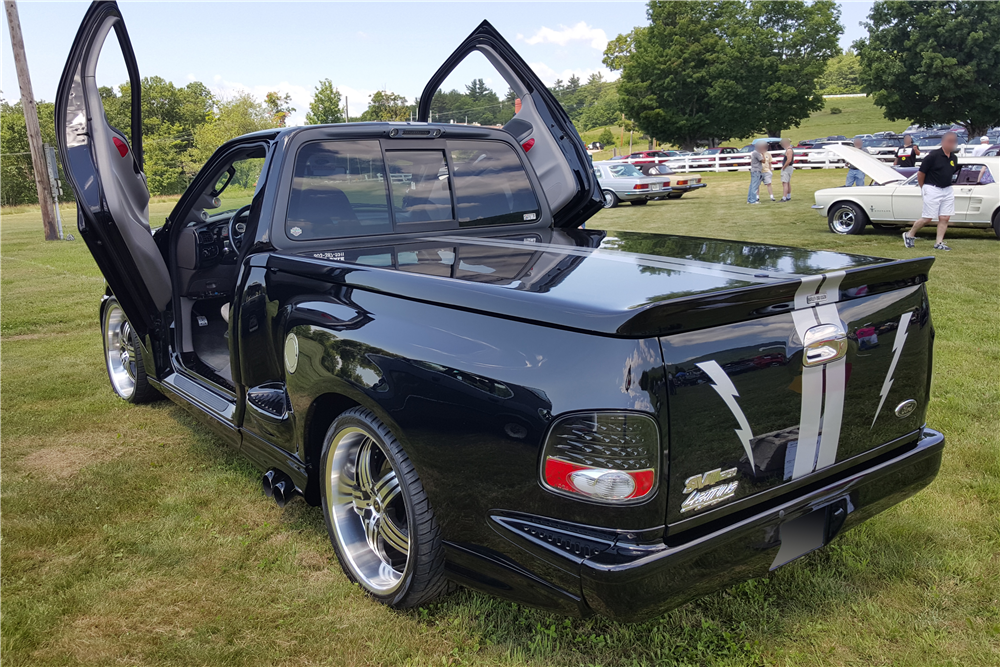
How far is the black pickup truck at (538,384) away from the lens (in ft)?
6.25

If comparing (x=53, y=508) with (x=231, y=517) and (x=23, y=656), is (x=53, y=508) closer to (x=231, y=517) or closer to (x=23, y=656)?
(x=231, y=517)

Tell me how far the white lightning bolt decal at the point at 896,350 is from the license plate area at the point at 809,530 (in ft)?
1.08

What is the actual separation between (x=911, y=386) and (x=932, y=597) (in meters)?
0.82

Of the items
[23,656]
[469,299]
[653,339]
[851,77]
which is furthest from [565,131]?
[851,77]

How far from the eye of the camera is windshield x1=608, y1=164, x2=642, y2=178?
2291 cm

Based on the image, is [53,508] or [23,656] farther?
[53,508]

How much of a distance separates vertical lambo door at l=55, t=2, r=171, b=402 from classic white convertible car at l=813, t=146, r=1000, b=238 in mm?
10370

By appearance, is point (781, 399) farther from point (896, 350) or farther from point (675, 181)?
point (675, 181)

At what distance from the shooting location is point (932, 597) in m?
2.64

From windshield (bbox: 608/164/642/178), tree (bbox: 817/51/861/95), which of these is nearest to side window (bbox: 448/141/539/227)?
windshield (bbox: 608/164/642/178)

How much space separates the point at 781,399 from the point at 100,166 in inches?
147

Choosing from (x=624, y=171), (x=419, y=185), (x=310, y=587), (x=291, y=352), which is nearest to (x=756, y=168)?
(x=624, y=171)

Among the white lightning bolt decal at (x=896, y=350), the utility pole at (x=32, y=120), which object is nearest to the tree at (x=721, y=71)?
the utility pole at (x=32, y=120)

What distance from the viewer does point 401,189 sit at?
12.0 ft
